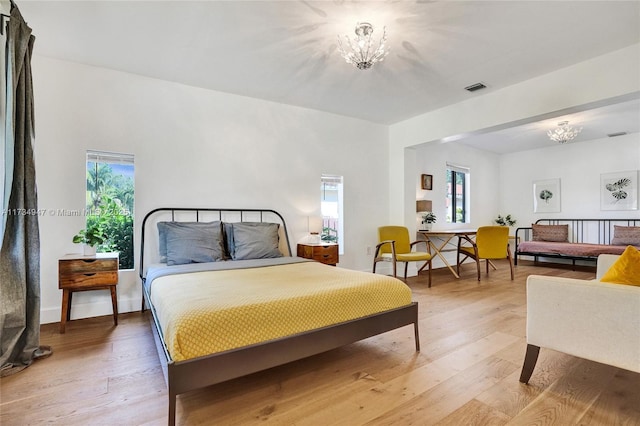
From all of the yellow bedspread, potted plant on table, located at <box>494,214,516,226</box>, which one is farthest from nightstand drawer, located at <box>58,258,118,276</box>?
potted plant on table, located at <box>494,214,516,226</box>

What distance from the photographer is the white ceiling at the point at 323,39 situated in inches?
92.6

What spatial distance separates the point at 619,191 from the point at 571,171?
918 millimetres

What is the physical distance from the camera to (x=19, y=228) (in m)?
2.20

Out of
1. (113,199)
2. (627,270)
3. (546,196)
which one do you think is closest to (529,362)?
(627,270)

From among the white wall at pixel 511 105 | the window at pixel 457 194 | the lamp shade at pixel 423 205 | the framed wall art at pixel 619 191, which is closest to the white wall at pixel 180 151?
the white wall at pixel 511 105

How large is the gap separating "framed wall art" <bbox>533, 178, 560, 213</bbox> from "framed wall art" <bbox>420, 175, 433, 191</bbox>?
3.08 m

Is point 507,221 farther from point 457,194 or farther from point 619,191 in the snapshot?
point 619,191

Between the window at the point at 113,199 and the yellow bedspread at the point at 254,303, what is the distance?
4.30 feet

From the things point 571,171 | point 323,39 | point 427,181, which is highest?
point 323,39

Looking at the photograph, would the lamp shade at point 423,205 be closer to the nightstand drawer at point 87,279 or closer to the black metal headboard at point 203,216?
the black metal headboard at point 203,216

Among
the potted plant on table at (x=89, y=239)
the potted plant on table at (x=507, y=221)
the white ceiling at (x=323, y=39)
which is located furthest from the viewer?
the potted plant on table at (x=507, y=221)

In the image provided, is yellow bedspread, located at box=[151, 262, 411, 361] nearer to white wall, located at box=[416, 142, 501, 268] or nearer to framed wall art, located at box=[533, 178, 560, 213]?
white wall, located at box=[416, 142, 501, 268]

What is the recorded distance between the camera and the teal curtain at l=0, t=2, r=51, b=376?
2127mm

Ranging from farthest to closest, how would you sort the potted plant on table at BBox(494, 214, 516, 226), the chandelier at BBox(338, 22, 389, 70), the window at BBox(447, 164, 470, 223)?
the potted plant on table at BBox(494, 214, 516, 226), the window at BBox(447, 164, 470, 223), the chandelier at BBox(338, 22, 389, 70)
